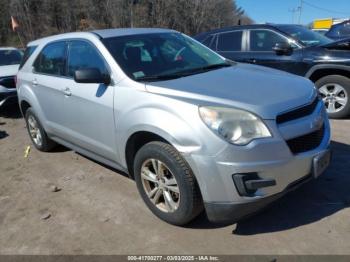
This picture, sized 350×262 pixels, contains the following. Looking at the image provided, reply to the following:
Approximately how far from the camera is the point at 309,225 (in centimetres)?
322

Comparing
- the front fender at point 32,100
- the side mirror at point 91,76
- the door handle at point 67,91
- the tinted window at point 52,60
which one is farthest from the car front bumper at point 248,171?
the front fender at point 32,100

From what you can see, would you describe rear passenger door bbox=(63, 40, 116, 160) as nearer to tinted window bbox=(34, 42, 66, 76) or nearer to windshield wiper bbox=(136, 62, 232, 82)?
tinted window bbox=(34, 42, 66, 76)

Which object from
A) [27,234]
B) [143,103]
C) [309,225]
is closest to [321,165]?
[309,225]

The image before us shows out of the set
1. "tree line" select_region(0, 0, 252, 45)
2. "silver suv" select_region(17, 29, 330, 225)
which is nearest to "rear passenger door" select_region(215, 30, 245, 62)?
"silver suv" select_region(17, 29, 330, 225)

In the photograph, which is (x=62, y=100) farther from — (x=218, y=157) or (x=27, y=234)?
(x=218, y=157)

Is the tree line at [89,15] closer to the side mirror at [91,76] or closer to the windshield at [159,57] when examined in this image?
the windshield at [159,57]

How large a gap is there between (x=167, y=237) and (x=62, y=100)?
2.13m

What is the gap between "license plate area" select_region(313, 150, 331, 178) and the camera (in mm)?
3002

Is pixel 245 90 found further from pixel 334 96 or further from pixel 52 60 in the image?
pixel 334 96

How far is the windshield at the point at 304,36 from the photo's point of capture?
682 cm

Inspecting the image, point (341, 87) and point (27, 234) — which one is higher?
point (341, 87)

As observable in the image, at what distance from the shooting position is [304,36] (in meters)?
7.05

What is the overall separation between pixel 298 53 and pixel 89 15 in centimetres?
2776

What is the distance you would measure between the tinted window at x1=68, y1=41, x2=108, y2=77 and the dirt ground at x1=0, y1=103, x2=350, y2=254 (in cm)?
134
